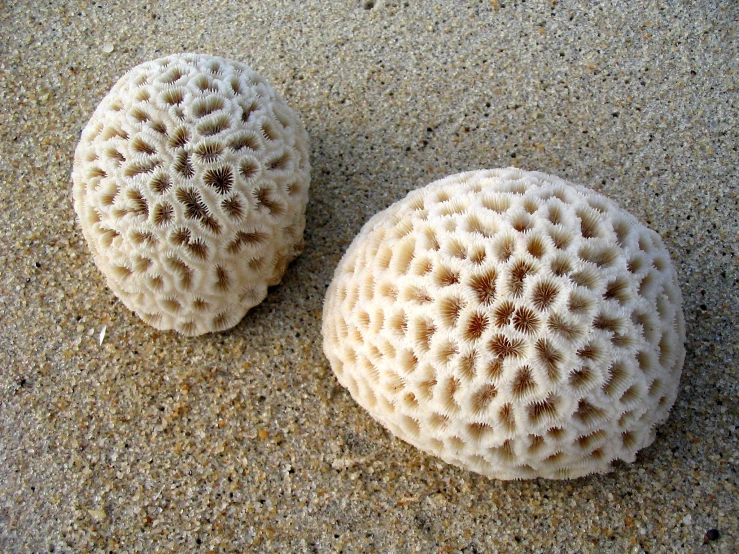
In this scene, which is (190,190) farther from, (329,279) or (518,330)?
(518,330)

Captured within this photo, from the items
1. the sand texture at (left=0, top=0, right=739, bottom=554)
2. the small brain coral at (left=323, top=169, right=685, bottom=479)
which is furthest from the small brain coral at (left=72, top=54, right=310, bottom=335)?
the small brain coral at (left=323, top=169, right=685, bottom=479)

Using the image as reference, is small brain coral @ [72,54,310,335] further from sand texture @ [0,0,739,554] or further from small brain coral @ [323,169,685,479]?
small brain coral @ [323,169,685,479]

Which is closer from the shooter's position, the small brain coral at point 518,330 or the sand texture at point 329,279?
the small brain coral at point 518,330

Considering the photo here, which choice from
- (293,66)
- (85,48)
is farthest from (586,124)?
(85,48)

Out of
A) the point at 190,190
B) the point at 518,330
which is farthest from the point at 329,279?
the point at 518,330

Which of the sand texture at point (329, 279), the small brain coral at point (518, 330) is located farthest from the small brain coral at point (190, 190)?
the small brain coral at point (518, 330)

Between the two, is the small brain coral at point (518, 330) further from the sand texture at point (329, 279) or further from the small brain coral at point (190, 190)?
the small brain coral at point (190, 190)
